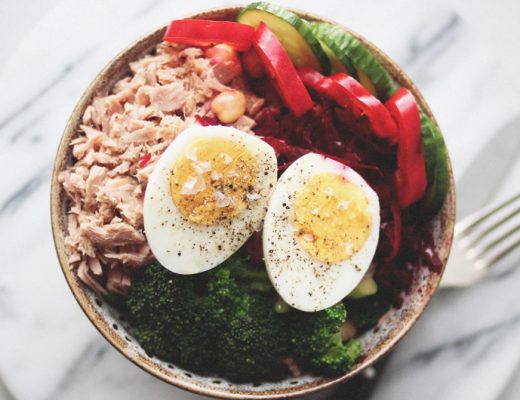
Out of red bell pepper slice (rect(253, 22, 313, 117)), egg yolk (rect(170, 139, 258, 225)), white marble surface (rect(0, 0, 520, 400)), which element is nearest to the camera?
egg yolk (rect(170, 139, 258, 225))

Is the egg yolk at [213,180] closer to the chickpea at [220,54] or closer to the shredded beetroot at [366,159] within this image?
the shredded beetroot at [366,159]

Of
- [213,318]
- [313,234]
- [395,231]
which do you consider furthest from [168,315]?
[395,231]

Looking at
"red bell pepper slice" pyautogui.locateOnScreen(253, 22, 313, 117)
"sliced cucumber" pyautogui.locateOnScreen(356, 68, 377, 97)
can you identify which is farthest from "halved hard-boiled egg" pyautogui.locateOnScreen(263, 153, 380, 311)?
"sliced cucumber" pyautogui.locateOnScreen(356, 68, 377, 97)

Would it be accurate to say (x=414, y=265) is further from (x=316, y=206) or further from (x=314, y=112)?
(x=314, y=112)

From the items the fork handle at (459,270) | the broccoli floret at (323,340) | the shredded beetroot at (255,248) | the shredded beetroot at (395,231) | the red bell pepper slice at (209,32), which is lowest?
the fork handle at (459,270)

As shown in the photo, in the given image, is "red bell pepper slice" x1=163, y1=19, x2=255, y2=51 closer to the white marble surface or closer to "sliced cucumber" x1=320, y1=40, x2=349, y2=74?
"sliced cucumber" x1=320, y1=40, x2=349, y2=74

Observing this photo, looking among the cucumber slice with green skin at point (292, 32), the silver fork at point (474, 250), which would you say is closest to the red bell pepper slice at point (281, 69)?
the cucumber slice with green skin at point (292, 32)

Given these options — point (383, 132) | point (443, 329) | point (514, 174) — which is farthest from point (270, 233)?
point (514, 174)
